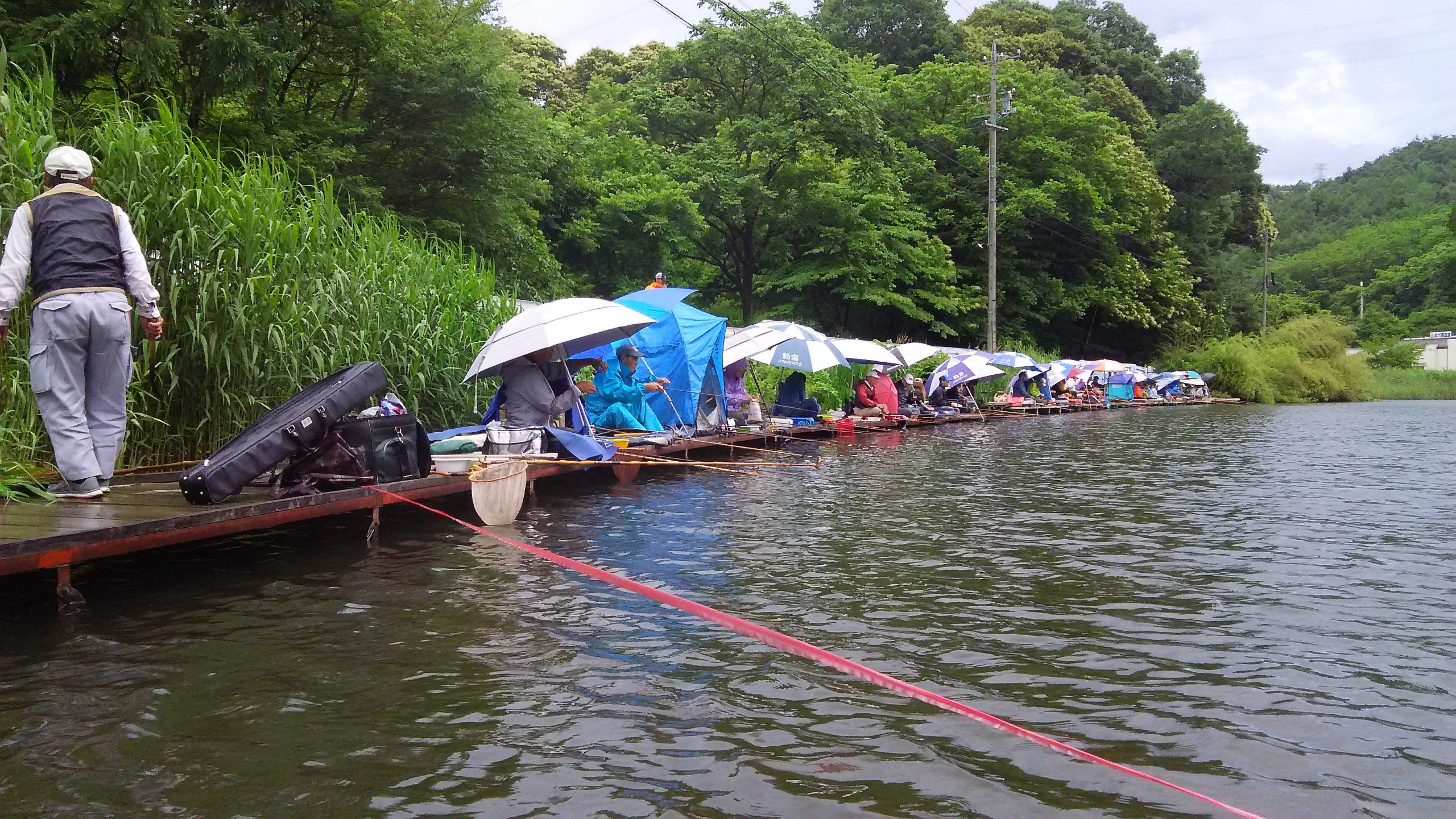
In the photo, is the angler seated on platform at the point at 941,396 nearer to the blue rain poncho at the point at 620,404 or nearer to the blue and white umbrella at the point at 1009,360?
the blue and white umbrella at the point at 1009,360

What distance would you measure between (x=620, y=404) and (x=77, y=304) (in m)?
8.58

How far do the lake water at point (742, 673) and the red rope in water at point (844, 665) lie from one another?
80mm

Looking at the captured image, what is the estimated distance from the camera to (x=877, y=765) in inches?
166

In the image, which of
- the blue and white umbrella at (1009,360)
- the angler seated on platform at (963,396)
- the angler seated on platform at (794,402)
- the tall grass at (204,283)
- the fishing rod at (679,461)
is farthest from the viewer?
the blue and white umbrella at (1009,360)

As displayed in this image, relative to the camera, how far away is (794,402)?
887 inches

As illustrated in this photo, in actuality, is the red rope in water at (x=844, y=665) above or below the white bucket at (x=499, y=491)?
below

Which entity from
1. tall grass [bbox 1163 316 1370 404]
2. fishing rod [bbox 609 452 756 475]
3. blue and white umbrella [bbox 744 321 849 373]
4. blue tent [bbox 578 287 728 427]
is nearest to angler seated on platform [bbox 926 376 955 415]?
blue and white umbrella [bbox 744 321 849 373]

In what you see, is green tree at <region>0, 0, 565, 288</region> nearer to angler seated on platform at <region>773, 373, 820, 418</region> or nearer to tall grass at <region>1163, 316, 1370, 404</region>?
angler seated on platform at <region>773, 373, 820, 418</region>

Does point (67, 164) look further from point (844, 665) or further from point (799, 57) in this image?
point (799, 57)

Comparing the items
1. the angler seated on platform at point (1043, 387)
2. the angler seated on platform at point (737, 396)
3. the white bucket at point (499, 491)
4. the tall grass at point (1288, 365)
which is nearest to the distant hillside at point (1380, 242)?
the tall grass at point (1288, 365)

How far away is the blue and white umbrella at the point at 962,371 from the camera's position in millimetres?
28953

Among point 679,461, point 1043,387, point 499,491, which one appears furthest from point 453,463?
point 1043,387

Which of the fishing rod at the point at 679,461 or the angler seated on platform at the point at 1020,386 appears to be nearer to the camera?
the fishing rod at the point at 679,461

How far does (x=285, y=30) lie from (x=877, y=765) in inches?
682
